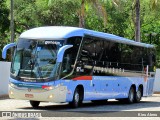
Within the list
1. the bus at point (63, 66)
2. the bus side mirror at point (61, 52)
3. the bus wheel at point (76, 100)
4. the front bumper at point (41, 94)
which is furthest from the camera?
the bus wheel at point (76, 100)

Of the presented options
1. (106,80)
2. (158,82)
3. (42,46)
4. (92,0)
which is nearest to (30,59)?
(42,46)

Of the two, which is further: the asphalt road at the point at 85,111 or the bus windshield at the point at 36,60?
the bus windshield at the point at 36,60

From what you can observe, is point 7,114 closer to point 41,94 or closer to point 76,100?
point 41,94

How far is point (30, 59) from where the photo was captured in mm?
19109

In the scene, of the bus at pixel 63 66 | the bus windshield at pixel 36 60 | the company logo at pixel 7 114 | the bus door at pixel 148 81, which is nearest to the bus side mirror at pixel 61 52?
the bus at pixel 63 66

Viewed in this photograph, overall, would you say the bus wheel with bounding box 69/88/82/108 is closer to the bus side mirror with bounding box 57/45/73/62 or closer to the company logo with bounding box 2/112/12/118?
the bus side mirror with bounding box 57/45/73/62

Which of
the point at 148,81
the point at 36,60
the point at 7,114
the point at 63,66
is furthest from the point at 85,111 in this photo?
the point at 148,81

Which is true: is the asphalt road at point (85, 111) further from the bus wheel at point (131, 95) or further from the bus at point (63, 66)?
the bus wheel at point (131, 95)

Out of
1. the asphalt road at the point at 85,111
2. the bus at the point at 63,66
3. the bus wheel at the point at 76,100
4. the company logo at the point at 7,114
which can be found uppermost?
the bus at the point at 63,66

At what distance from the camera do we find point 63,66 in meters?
19.1

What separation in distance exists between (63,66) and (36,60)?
106 cm

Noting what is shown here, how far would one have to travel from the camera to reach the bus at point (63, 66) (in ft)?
61.6

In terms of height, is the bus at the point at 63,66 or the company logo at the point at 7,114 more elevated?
the bus at the point at 63,66

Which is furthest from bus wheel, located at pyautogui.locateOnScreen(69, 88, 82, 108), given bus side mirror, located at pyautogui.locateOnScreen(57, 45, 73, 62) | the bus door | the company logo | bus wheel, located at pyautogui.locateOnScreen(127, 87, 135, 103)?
the bus door
